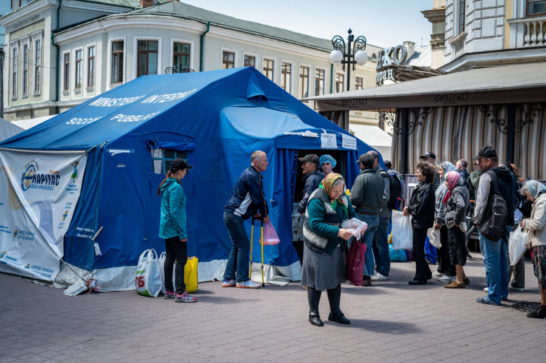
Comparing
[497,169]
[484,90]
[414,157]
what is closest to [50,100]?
[414,157]

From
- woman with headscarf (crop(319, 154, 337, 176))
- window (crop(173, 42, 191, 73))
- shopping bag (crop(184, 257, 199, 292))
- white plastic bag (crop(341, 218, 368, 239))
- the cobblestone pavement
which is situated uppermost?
window (crop(173, 42, 191, 73))

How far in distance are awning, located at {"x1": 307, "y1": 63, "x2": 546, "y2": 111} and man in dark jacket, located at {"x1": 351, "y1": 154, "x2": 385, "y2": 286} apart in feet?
15.4

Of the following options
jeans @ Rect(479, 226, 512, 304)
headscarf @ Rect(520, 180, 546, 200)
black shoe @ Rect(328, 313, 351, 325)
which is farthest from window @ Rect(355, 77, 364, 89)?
black shoe @ Rect(328, 313, 351, 325)

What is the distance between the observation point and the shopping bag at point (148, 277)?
26.5ft

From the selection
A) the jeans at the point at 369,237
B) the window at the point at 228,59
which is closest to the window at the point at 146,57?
the window at the point at 228,59

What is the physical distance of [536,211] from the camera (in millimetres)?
7137

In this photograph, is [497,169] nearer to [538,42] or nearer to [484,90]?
[484,90]

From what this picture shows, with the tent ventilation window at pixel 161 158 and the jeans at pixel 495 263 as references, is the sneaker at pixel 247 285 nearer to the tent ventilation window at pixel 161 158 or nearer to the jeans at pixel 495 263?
the tent ventilation window at pixel 161 158

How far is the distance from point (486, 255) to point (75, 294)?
5310mm

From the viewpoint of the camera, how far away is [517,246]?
27.7 ft

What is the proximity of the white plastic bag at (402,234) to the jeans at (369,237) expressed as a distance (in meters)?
1.20

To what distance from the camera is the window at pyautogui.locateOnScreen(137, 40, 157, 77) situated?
30.2 metres

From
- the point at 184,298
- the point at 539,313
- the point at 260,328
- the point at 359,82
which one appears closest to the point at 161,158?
the point at 184,298

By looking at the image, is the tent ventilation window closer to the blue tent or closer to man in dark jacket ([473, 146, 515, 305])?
the blue tent
